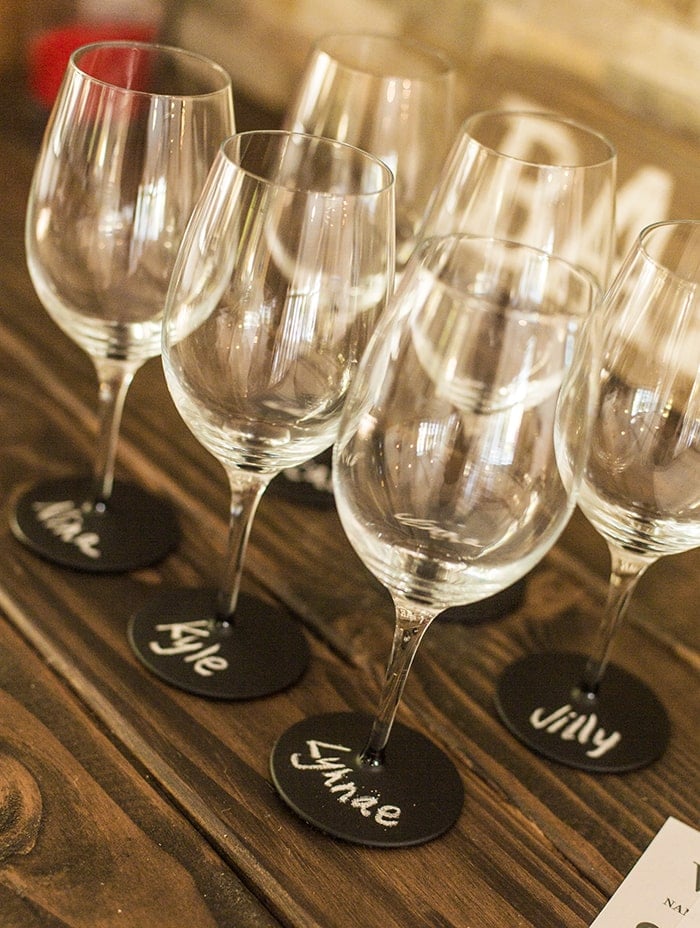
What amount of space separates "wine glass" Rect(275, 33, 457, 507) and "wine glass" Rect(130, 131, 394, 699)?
0.21 metres

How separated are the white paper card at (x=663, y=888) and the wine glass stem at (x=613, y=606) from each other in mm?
101

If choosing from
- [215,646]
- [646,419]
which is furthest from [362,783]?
[646,419]

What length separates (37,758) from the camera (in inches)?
22.4

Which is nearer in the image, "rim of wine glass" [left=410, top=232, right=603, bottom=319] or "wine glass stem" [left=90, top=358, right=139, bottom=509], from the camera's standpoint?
"rim of wine glass" [left=410, top=232, right=603, bottom=319]

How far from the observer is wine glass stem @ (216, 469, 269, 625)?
63 cm

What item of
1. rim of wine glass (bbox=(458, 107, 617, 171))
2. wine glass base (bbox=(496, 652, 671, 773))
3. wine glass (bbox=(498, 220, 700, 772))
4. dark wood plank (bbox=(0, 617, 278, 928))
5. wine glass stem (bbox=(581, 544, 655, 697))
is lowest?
wine glass base (bbox=(496, 652, 671, 773))

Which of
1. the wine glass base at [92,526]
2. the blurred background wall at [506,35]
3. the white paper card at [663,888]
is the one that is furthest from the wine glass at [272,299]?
the blurred background wall at [506,35]

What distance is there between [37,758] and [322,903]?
Answer: 0.15 m

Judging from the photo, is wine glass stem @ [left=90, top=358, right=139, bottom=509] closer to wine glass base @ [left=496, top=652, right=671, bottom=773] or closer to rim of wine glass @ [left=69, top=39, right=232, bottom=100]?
rim of wine glass @ [left=69, top=39, right=232, bottom=100]

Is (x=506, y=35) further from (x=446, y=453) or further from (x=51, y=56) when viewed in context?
(x=446, y=453)

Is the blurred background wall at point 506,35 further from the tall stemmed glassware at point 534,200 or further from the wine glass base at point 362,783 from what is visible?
the wine glass base at point 362,783

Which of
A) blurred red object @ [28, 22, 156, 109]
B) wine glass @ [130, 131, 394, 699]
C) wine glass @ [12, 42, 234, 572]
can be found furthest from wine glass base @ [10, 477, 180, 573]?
blurred red object @ [28, 22, 156, 109]

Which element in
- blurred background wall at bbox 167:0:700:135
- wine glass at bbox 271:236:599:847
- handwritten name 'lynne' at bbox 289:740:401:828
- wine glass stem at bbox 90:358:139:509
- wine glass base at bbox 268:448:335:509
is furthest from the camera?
blurred background wall at bbox 167:0:700:135

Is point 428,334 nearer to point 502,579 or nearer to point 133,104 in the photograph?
point 502,579
